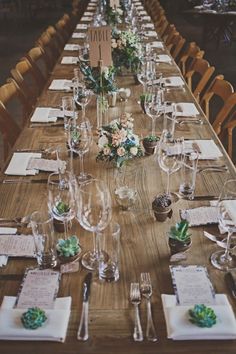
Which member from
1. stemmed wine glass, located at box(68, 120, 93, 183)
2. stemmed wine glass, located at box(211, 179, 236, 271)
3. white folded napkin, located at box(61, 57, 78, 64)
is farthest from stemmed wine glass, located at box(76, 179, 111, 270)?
white folded napkin, located at box(61, 57, 78, 64)

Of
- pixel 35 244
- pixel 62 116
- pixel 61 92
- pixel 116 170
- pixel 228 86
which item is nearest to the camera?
pixel 35 244

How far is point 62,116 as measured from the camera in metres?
2.59

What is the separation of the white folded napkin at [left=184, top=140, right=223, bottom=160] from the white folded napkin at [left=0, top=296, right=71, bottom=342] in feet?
3.58

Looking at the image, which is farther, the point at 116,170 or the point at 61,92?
the point at 61,92

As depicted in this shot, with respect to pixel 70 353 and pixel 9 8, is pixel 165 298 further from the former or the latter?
pixel 9 8

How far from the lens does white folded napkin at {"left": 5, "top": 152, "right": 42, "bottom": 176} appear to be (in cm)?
193

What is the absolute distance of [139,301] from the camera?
48.2 inches

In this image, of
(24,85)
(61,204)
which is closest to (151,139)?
(61,204)

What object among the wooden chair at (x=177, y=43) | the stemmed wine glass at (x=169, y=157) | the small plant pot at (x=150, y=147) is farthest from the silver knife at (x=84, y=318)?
the wooden chair at (x=177, y=43)

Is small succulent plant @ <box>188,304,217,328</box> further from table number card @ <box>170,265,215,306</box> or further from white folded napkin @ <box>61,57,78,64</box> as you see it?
white folded napkin @ <box>61,57,78,64</box>

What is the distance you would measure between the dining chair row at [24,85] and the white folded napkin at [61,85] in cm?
22

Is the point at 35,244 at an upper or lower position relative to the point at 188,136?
lower

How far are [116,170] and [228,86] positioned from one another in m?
1.30

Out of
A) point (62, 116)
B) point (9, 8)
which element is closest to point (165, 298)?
point (62, 116)
